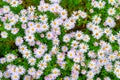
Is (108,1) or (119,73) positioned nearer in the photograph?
(119,73)

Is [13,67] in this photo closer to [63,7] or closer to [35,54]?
[35,54]

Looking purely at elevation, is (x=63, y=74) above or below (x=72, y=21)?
below

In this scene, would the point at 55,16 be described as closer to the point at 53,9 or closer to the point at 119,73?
the point at 53,9

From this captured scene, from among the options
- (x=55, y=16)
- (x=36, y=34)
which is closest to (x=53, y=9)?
(x=55, y=16)

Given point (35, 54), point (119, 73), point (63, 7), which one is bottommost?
point (119, 73)

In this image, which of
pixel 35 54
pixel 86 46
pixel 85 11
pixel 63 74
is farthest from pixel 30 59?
pixel 85 11

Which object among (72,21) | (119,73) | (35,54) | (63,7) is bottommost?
(119,73)
